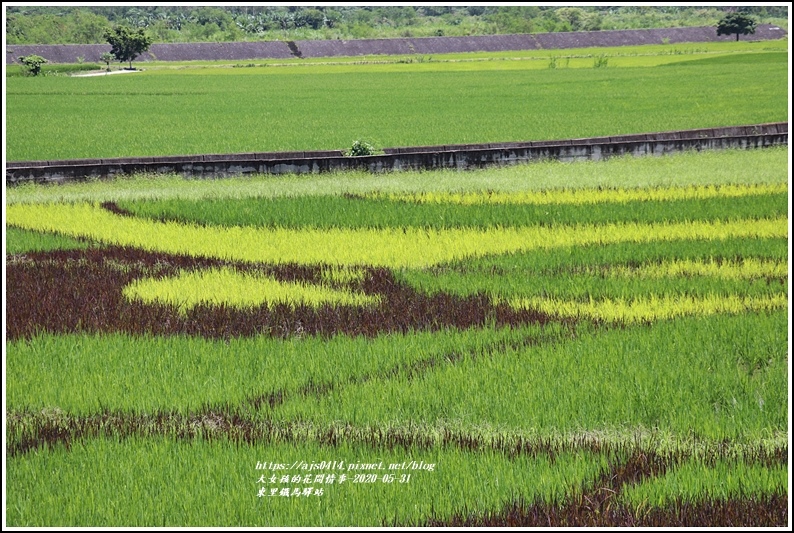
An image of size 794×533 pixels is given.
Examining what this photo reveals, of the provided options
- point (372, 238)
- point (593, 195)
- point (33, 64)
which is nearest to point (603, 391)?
point (372, 238)

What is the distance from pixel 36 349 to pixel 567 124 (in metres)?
21.0

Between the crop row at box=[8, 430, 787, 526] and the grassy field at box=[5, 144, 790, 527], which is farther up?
the crop row at box=[8, 430, 787, 526]

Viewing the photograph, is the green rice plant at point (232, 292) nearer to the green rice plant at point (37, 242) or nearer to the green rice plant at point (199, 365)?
the green rice plant at point (199, 365)

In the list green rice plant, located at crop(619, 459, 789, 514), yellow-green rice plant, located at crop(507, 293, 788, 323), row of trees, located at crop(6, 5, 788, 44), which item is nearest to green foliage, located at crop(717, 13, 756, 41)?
row of trees, located at crop(6, 5, 788, 44)

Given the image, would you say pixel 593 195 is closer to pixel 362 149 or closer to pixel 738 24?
pixel 362 149

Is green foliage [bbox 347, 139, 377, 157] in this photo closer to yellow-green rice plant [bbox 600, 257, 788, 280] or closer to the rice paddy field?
the rice paddy field

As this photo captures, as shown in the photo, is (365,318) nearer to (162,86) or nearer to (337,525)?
(337,525)

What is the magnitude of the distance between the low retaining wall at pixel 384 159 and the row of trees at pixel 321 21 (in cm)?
3989

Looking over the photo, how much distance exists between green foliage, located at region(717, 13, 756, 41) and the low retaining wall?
6888 centimetres

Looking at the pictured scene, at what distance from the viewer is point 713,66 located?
5141 centimetres

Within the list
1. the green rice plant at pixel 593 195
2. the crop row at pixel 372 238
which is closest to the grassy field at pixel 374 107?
the green rice plant at pixel 593 195

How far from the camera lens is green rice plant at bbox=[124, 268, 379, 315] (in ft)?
25.7

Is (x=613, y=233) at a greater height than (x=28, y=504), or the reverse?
(x=28, y=504)

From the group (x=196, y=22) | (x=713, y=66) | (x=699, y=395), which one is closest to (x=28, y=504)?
(x=699, y=395)
